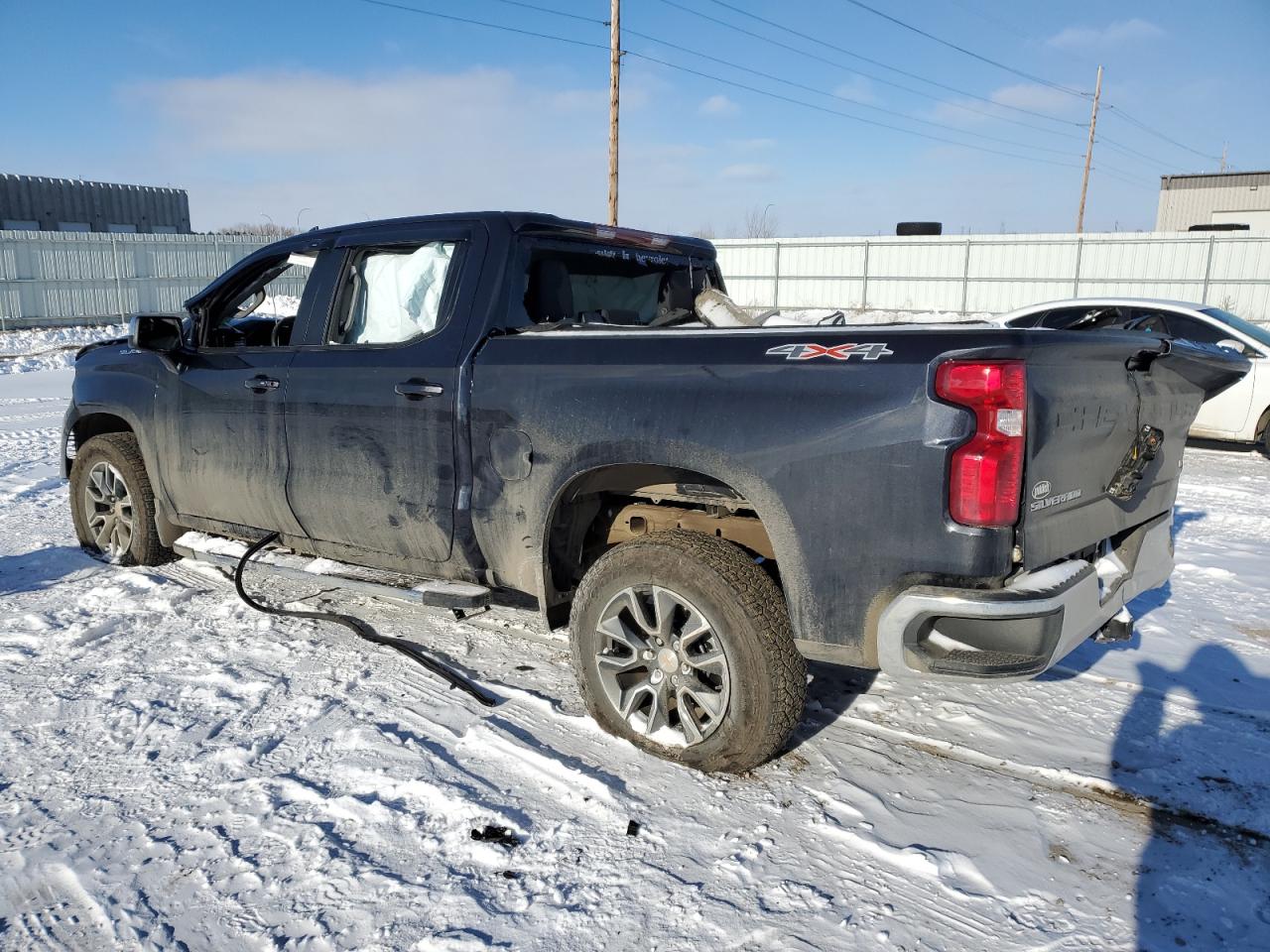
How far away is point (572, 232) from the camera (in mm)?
4230

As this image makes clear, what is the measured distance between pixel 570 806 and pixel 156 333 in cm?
357

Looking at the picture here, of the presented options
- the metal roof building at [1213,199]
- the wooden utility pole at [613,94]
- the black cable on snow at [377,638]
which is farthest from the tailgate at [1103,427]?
the metal roof building at [1213,199]

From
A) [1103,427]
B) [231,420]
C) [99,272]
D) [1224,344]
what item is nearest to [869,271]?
[1224,344]

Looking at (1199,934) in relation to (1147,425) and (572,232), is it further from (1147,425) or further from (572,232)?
(572,232)

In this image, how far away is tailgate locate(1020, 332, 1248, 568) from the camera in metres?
2.73

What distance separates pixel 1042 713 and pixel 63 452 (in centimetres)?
587

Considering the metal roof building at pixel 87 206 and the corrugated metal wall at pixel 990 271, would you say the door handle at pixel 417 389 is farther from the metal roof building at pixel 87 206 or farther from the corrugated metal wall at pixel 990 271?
the metal roof building at pixel 87 206

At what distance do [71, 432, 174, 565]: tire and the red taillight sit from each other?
474 centimetres

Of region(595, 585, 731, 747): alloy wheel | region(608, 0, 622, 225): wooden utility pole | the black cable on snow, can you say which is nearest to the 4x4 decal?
region(595, 585, 731, 747): alloy wheel

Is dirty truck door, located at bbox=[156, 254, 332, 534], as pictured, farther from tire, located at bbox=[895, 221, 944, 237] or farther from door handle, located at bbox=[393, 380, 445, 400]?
tire, located at bbox=[895, 221, 944, 237]

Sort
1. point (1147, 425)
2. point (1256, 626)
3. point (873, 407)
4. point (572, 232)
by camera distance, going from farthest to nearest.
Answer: point (1256, 626), point (572, 232), point (1147, 425), point (873, 407)

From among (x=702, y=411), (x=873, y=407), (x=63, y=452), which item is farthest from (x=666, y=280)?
(x=63, y=452)

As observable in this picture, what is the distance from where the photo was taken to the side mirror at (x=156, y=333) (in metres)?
4.89

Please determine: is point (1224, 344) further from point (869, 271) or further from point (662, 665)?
point (869, 271)
